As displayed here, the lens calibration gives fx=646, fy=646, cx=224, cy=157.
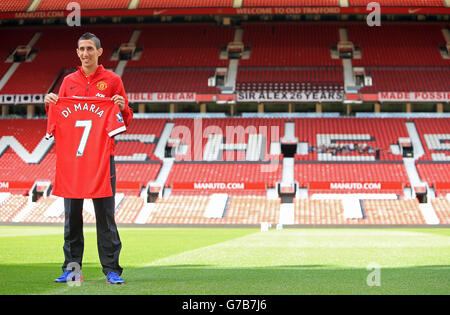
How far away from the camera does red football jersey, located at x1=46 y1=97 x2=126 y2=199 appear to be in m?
7.52

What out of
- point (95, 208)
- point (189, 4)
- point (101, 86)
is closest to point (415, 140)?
point (189, 4)

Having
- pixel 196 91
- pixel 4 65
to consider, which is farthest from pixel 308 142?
pixel 4 65

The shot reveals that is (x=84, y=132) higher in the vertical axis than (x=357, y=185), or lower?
lower

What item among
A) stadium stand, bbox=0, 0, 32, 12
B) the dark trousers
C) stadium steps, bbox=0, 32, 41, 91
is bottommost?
the dark trousers

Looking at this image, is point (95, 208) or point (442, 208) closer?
point (95, 208)

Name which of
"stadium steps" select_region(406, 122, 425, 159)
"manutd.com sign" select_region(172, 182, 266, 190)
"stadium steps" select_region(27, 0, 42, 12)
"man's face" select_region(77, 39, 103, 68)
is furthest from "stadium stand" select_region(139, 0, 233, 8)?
"man's face" select_region(77, 39, 103, 68)

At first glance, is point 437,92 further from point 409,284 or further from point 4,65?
point 409,284

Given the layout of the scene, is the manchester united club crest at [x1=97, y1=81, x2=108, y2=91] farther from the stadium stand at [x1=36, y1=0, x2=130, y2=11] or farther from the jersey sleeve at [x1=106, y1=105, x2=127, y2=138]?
the stadium stand at [x1=36, y1=0, x2=130, y2=11]

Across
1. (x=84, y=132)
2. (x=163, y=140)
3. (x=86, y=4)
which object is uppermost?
(x=86, y=4)

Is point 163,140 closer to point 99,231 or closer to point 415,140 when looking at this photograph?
point 415,140

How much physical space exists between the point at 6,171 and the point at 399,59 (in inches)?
1234

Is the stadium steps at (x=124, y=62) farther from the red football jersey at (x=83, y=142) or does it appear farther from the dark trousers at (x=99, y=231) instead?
the dark trousers at (x=99, y=231)

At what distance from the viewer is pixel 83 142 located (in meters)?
7.64

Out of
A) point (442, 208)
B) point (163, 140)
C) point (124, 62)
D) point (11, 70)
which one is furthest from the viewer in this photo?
point (124, 62)
